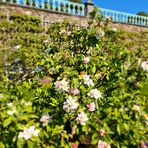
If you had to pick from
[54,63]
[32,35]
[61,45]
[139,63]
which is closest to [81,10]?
[32,35]

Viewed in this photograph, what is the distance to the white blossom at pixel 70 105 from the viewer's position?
144 inches

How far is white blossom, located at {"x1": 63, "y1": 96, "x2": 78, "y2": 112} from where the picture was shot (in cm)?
367

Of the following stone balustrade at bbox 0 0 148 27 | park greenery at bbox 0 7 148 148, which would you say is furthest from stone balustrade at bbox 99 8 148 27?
park greenery at bbox 0 7 148 148

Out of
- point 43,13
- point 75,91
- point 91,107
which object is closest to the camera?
point 91,107

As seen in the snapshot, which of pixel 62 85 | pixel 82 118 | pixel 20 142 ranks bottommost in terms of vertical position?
pixel 20 142

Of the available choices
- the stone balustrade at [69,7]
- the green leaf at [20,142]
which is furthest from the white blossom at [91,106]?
the stone balustrade at [69,7]

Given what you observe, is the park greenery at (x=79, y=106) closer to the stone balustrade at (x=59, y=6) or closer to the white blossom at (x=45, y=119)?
the white blossom at (x=45, y=119)

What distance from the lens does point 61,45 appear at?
6.46 m

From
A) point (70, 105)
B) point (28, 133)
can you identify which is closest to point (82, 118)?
point (70, 105)

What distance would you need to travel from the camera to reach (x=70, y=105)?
3.68 metres

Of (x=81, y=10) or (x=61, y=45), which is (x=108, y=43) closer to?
(x=61, y=45)

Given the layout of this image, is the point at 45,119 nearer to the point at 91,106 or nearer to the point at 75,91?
the point at 91,106

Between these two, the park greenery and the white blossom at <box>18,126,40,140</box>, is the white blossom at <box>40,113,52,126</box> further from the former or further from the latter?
the white blossom at <box>18,126,40,140</box>

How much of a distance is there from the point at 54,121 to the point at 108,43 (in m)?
2.47
